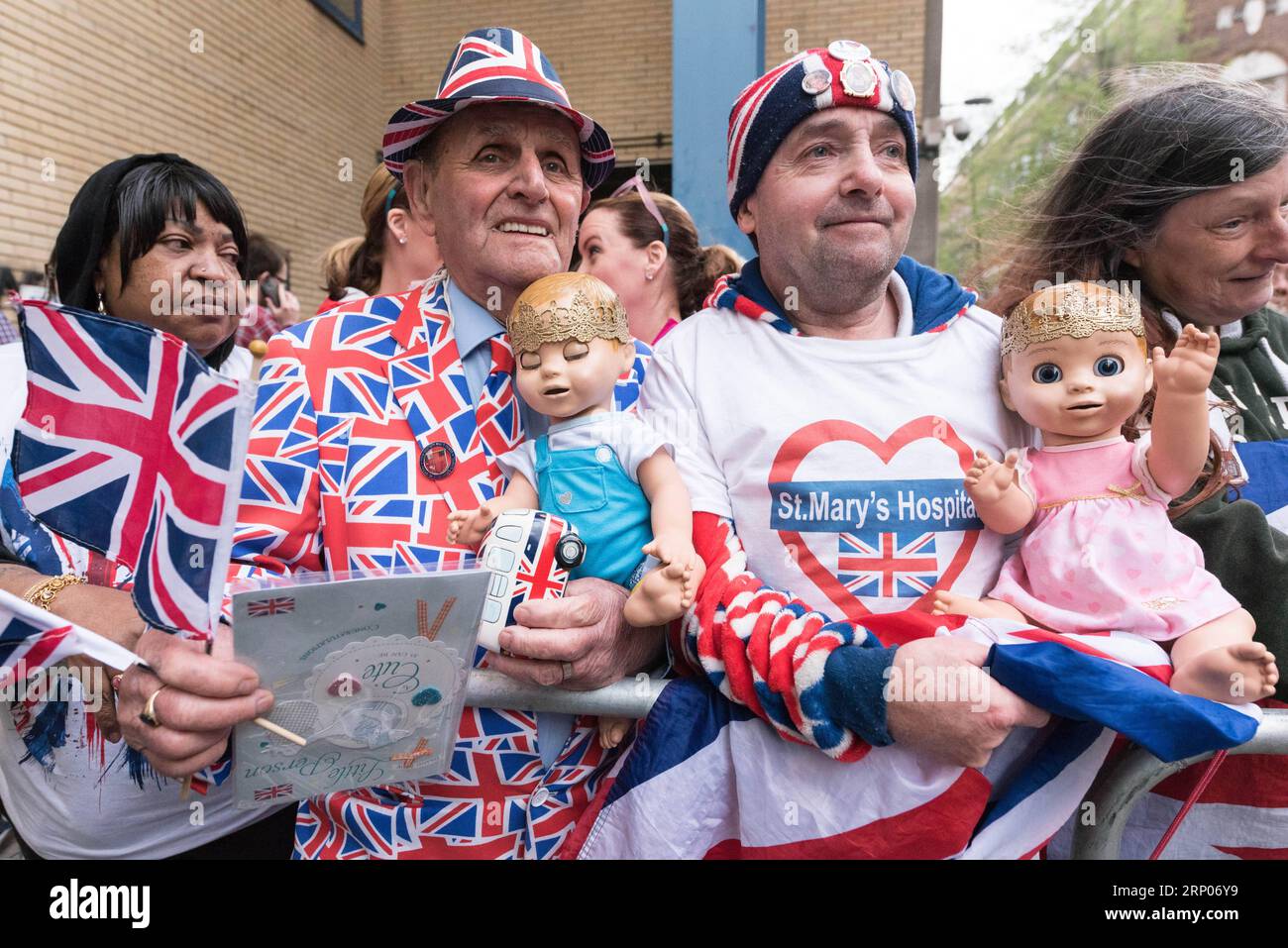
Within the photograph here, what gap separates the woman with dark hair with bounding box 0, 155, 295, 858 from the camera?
131 centimetres

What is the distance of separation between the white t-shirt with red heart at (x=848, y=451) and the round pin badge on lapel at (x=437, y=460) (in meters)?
0.41

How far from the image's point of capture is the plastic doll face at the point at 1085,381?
146 cm

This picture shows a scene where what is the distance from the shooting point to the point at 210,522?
117cm

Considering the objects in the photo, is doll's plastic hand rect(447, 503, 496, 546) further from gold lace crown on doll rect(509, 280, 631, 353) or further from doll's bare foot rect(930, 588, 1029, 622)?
doll's bare foot rect(930, 588, 1029, 622)

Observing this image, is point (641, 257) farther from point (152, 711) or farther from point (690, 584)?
point (152, 711)

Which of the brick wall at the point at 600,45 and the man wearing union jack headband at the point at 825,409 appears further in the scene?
the brick wall at the point at 600,45

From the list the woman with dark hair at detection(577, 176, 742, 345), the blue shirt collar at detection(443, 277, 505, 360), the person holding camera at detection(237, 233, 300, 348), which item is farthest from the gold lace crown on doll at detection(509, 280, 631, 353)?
the person holding camera at detection(237, 233, 300, 348)

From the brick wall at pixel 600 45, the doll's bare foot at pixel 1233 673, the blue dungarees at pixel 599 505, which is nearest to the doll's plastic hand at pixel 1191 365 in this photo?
the doll's bare foot at pixel 1233 673

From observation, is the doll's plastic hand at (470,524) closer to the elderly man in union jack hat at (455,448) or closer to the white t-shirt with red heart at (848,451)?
the elderly man in union jack hat at (455,448)

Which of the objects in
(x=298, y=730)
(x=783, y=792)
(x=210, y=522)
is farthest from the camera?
(x=783, y=792)

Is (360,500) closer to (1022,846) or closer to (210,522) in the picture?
(210,522)

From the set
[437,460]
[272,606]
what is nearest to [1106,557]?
[437,460]
